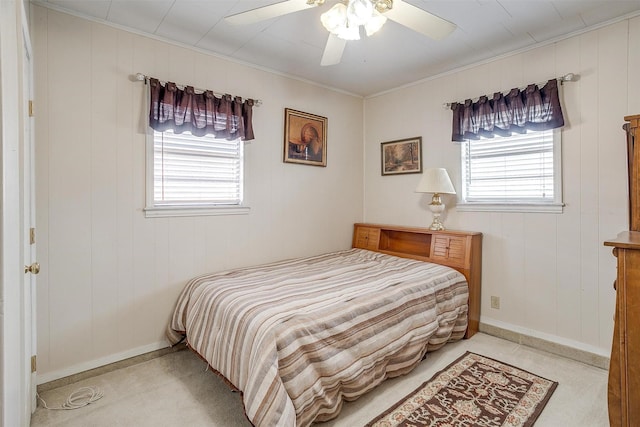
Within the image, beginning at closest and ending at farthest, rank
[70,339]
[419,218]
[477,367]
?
[70,339]
[477,367]
[419,218]

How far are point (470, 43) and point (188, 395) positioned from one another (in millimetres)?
3375

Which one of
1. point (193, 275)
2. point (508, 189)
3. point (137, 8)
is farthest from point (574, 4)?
point (193, 275)

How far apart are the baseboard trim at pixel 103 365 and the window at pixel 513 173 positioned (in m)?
2.97

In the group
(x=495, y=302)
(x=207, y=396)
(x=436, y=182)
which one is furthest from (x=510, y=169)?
(x=207, y=396)

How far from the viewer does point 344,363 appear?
5.99ft

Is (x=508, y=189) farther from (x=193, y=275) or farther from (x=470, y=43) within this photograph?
(x=193, y=275)

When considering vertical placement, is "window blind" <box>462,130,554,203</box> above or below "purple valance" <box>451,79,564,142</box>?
below

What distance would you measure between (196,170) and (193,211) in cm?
35

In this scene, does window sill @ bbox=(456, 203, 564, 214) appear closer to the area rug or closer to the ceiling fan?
the area rug

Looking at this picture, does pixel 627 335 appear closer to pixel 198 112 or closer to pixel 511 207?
pixel 511 207

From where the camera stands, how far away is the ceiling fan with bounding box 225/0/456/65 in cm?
157

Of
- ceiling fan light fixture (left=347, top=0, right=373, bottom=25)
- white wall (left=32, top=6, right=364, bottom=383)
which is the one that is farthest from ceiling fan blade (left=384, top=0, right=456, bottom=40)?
white wall (left=32, top=6, right=364, bottom=383)

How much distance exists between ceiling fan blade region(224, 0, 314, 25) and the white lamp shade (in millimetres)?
1922

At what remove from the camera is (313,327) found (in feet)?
5.80
